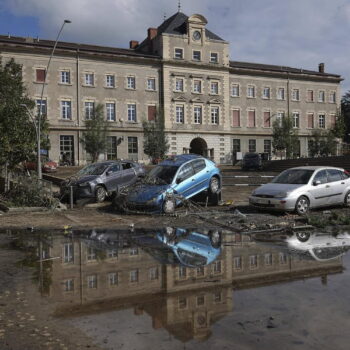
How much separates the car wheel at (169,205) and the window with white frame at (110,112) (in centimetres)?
3984

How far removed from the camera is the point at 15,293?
19.7 feet

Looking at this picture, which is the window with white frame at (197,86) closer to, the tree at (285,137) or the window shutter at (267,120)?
the tree at (285,137)

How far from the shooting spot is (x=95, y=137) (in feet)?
154

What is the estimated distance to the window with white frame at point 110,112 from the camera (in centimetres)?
5297

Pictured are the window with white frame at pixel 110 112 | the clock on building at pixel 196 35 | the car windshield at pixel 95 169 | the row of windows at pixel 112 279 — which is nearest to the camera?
the row of windows at pixel 112 279

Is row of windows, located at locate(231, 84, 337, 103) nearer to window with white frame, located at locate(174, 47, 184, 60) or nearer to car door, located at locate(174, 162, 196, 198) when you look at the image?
window with white frame, located at locate(174, 47, 184, 60)

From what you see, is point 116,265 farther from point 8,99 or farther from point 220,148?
point 220,148

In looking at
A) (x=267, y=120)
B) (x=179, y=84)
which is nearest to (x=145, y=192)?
(x=179, y=84)

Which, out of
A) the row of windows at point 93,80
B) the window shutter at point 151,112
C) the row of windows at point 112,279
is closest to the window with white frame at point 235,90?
the row of windows at point 93,80

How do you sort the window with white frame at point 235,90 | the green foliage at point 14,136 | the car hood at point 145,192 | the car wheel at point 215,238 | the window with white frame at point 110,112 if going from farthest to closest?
1. the window with white frame at point 235,90
2. the window with white frame at point 110,112
3. the green foliage at point 14,136
4. the car hood at point 145,192
5. the car wheel at point 215,238

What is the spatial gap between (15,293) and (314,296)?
4.02 m

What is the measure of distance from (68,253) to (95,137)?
1539 inches

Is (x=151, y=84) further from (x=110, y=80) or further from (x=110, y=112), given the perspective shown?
(x=110, y=112)

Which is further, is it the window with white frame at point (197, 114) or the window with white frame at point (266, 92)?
the window with white frame at point (266, 92)
